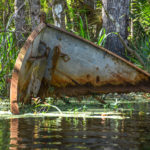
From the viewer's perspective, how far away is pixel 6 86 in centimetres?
550

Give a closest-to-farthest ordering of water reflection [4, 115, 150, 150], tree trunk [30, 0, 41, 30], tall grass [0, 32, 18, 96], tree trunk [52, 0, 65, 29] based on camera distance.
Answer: water reflection [4, 115, 150, 150]
tall grass [0, 32, 18, 96]
tree trunk [30, 0, 41, 30]
tree trunk [52, 0, 65, 29]

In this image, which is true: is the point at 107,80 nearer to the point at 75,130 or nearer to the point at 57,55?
the point at 57,55

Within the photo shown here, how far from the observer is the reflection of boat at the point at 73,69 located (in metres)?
4.32

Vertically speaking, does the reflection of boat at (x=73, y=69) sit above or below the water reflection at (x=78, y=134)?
above

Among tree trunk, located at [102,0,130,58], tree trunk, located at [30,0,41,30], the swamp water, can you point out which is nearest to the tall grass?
tree trunk, located at [30,0,41,30]

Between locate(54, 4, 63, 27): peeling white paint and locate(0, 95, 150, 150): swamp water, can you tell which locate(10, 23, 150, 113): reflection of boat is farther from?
locate(54, 4, 63, 27): peeling white paint

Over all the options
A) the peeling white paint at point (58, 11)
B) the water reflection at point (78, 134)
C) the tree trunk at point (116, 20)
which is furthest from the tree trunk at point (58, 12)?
the water reflection at point (78, 134)

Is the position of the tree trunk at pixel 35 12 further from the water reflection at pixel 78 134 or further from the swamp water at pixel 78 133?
the water reflection at pixel 78 134

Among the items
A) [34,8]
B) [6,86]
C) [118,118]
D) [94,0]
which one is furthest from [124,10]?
[118,118]

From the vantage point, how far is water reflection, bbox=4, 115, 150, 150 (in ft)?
6.20

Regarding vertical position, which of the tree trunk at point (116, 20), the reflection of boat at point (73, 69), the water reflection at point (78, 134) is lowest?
the water reflection at point (78, 134)

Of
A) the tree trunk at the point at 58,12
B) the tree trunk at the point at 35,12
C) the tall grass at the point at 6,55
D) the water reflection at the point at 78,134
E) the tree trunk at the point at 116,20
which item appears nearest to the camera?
the water reflection at the point at 78,134

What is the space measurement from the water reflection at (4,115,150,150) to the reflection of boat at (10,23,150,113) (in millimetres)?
1305

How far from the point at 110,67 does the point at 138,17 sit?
516 cm
